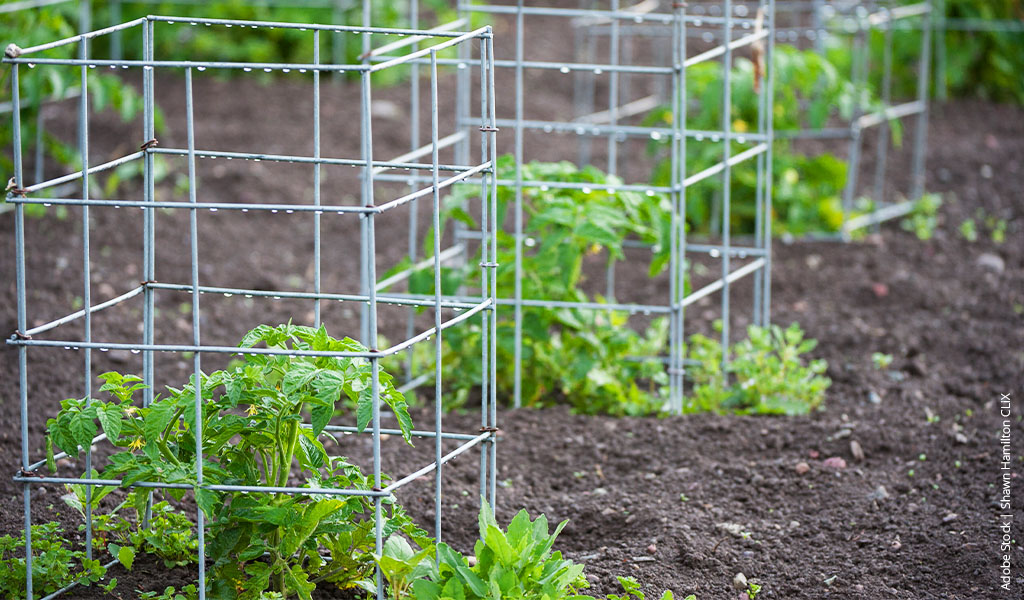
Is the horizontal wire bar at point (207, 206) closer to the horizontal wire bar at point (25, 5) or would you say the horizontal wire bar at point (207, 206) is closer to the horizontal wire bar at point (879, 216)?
the horizontal wire bar at point (25, 5)

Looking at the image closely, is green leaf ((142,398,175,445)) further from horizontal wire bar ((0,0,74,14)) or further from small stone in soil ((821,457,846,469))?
horizontal wire bar ((0,0,74,14))

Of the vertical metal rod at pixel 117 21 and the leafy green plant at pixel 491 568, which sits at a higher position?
the vertical metal rod at pixel 117 21

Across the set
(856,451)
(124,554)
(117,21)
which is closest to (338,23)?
(117,21)

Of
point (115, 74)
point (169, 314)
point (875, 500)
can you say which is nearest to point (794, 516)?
point (875, 500)

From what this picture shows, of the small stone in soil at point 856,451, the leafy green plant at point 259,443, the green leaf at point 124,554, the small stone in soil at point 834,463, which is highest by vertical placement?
the leafy green plant at point 259,443

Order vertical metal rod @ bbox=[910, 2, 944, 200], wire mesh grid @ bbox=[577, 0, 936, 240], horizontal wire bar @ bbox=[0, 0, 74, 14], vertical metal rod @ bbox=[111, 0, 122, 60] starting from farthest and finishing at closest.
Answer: vertical metal rod @ bbox=[111, 0, 122, 60] < vertical metal rod @ bbox=[910, 2, 944, 200] < wire mesh grid @ bbox=[577, 0, 936, 240] < horizontal wire bar @ bbox=[0, 0, 74, 14]

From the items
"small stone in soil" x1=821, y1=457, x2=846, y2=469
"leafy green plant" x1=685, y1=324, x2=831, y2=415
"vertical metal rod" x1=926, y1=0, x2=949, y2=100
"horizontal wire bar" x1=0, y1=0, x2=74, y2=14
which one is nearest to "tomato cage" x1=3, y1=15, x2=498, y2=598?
"horizontal wire bar" x1=0, y1=0, x2=74, y2=14

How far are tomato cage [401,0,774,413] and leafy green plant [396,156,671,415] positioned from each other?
0.04 metres

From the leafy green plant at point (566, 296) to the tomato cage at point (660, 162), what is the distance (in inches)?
1.5

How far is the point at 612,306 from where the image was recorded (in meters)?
4.50

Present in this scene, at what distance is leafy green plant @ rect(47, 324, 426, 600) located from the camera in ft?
9.40

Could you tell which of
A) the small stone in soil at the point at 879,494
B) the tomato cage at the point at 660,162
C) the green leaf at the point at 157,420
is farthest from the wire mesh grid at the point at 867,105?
the green leaf at the point at 157,420

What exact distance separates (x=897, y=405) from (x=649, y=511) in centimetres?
141

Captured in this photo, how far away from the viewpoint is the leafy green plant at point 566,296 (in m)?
4.43
